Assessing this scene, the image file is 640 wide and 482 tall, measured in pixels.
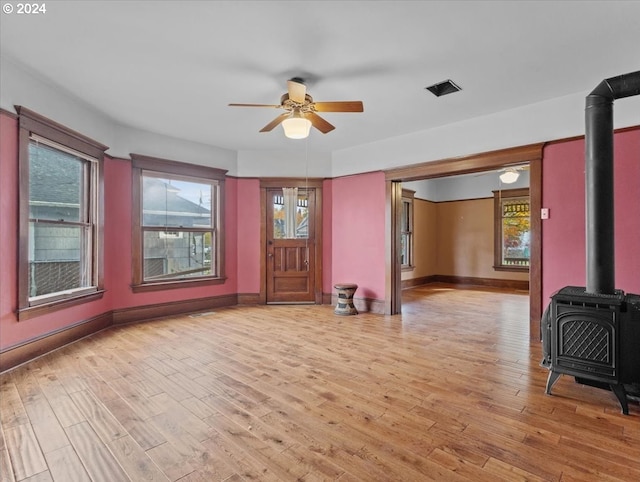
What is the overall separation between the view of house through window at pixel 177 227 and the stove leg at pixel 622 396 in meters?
5.29

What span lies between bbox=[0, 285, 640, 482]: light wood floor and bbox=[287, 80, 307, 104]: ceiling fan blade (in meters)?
2.52

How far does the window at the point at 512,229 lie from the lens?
25.7 ft

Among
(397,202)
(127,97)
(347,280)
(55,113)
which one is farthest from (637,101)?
(55,113)

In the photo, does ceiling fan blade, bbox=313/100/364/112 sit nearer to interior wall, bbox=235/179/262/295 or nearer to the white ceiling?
the white ceiling

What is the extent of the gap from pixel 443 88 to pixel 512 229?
5885 mm

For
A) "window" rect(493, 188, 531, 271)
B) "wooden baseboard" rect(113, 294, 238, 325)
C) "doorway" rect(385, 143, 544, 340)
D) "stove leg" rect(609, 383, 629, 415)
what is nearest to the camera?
"stove leg" rect(609, 383, 629, 415)

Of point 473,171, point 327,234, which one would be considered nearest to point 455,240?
point 327,234

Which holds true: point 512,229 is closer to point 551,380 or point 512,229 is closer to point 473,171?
point 473,171

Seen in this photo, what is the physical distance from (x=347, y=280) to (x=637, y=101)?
426cm

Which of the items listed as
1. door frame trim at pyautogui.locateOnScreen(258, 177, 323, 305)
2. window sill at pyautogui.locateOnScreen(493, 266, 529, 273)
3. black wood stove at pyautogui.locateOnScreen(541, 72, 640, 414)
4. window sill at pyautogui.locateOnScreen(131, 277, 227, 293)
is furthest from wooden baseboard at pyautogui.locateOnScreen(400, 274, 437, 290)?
black wood stove at pyautogui.locateOnScreen(541, 72, 640, 414)

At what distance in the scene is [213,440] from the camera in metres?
1.93

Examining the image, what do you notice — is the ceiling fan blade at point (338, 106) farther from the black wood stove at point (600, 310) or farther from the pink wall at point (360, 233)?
the pink wall at point (360, 233)

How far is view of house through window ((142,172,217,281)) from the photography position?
4.99 metres

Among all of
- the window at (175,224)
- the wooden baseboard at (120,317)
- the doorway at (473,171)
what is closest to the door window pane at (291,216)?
the window at (175,224)
